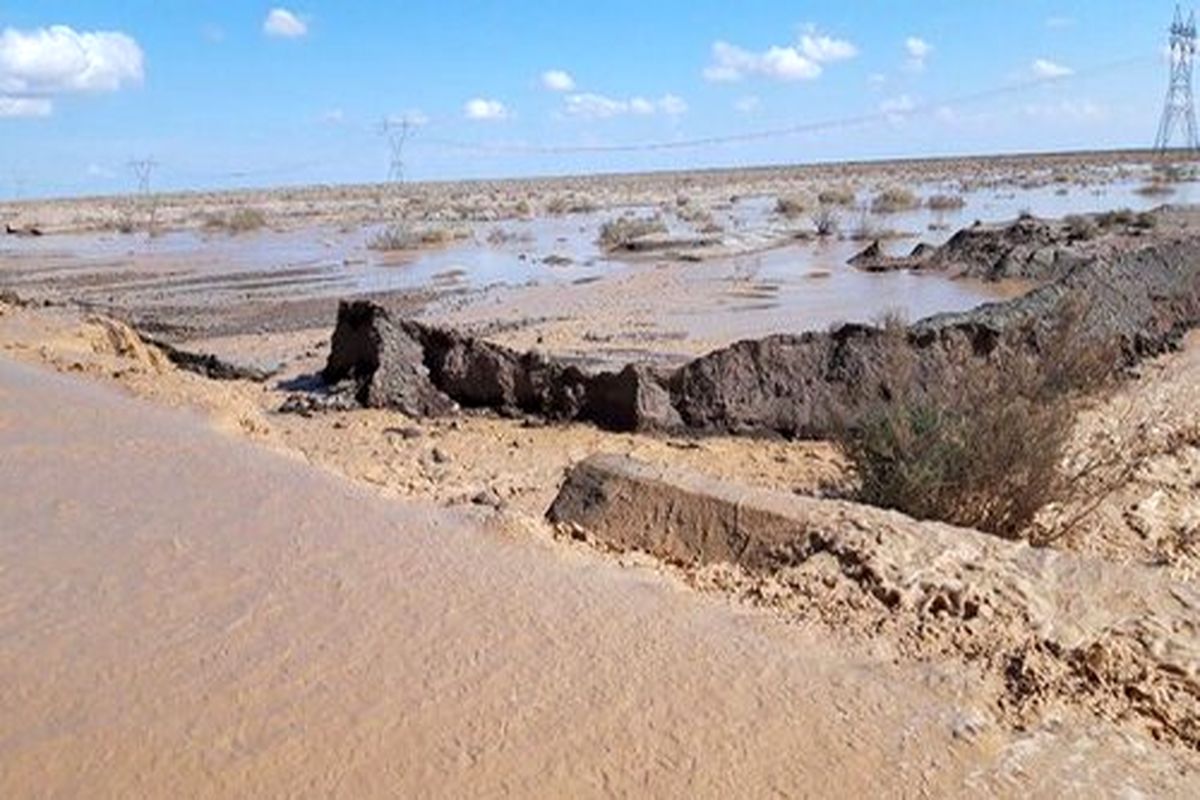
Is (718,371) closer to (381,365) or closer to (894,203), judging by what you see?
(381,365)

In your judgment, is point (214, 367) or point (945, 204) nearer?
point (214, 367)

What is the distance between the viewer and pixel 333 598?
4773mm

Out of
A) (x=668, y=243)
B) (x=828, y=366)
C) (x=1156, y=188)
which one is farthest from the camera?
(x=1156, y=188)

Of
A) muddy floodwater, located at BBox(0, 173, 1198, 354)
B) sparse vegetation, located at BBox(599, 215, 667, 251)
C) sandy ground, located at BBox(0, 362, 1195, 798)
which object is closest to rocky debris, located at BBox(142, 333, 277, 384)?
muddy floodwater, located at BBox(0, 173, 1198, 354)

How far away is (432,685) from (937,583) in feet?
6.69

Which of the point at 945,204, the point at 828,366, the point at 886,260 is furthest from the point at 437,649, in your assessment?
the point at 945,204

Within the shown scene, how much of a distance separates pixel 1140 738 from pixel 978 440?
323cm

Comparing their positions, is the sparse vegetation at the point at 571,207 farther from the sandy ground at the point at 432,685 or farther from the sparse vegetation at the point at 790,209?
the sandy ground at the point at 432,685

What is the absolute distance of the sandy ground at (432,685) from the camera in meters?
3.46

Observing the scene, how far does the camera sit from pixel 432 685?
4004 millimetres

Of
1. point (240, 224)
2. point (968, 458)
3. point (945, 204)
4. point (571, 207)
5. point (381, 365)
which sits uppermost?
point (968, 458)

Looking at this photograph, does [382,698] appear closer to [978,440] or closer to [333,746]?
[333,746]

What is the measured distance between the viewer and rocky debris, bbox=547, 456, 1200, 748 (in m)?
3.99

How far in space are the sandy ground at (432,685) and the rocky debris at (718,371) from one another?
4.52 metres
